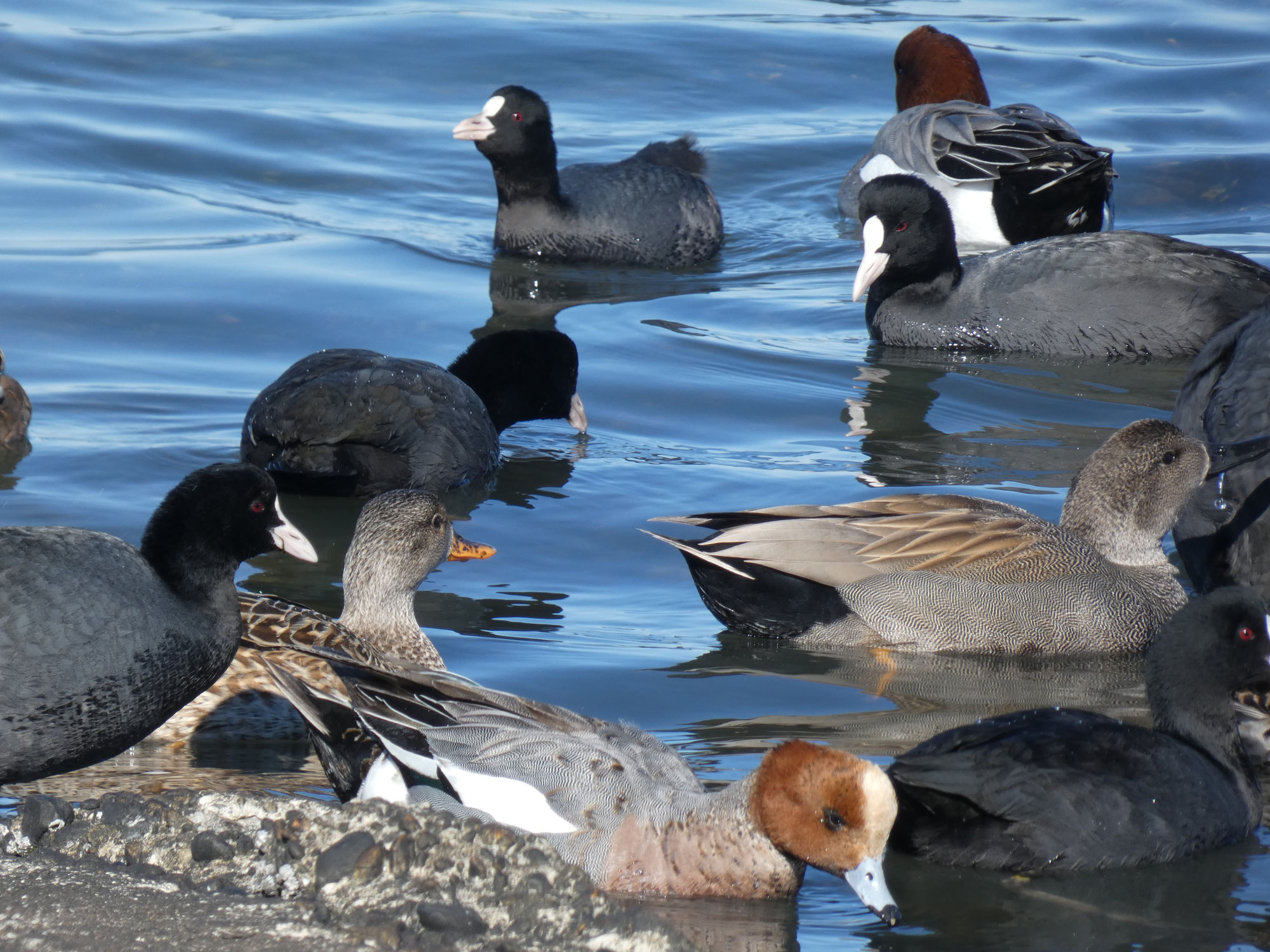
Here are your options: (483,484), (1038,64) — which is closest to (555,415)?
(483,484)

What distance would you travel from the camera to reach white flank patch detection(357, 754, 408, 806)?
5.14 metres

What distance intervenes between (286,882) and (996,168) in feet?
33.1

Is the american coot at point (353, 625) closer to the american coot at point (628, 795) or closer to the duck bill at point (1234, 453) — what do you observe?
the american coot at point (628, 795)

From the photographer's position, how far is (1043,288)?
11.3 meters

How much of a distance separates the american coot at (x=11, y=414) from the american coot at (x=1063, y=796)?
5.22 meters

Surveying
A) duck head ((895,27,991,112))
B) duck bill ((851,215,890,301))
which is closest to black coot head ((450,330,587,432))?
duck bill ((851,215,890,301))

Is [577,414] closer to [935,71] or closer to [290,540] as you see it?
[290,540]

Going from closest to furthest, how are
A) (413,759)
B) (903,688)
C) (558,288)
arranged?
(413,759) → (903,688) → (558,288)

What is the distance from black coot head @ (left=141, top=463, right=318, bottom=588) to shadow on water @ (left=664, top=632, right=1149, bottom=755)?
1575 mm

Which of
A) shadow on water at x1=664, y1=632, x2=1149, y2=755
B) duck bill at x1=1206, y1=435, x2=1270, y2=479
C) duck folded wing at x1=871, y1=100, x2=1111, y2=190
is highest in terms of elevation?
duck folded wing at x1=871, y1=100, x2=1111, y2=190

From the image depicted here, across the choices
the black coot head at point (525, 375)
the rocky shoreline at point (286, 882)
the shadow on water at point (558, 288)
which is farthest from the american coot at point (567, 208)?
the rocky shoreline at point (286, 882)

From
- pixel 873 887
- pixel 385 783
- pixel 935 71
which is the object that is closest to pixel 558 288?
pixel 935 71

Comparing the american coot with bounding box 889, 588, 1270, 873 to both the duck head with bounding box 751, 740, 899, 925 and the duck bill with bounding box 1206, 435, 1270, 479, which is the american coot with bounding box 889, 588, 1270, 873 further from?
the duck bill with bounding box 1206, 435, 1270, 479

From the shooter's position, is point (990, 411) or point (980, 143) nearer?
point (990, 411)
